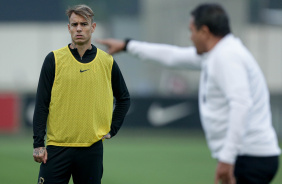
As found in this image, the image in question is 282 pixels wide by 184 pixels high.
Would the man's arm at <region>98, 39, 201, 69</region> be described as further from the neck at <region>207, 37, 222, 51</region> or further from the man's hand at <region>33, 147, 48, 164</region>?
the man's hand at <region>33, 147, 48, 164</region>

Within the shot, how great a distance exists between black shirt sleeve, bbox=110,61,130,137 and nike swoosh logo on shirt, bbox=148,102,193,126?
15.1 metres

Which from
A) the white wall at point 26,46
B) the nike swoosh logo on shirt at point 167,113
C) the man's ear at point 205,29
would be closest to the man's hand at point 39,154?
the man's ear at point 205,29

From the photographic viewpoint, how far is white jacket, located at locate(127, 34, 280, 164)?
13.4 feet

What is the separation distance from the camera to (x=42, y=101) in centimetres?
508

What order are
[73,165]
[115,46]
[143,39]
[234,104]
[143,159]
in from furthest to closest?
[143,39] < [143,159] < [115,46] < [73,165] < [234,104]

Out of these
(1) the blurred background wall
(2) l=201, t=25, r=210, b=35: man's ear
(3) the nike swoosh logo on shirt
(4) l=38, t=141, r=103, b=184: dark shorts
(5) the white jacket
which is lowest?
(3) the nike swoosh logo on shirt

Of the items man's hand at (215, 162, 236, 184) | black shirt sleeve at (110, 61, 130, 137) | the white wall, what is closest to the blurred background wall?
the white wall

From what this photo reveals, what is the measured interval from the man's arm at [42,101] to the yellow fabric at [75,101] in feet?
0.13

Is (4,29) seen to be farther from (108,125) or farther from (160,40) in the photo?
(108,125)

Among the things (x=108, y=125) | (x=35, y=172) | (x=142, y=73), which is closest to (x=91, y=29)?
(x=108, y=125)

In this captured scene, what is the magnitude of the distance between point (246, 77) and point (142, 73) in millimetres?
18402

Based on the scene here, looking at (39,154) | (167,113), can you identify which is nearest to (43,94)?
(39,154)

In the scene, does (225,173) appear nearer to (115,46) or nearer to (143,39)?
(115,46)

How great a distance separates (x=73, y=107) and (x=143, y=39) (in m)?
18.4
